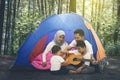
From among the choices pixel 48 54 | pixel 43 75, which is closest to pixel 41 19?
pixel 48 54

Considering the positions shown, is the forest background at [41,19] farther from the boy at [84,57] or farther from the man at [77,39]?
the boy at [84,57]

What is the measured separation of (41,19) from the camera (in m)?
12.6

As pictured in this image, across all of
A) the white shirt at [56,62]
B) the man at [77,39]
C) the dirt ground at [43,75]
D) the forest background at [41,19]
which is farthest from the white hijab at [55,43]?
the forest background at [41,19]

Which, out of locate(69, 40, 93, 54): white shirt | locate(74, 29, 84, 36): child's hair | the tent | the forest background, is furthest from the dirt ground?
the forest background

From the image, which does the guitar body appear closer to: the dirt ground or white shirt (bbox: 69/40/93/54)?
white shirt (bbox: 69/40/93/54)

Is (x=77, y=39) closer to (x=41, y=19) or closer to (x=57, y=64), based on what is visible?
(x=57, y=64)

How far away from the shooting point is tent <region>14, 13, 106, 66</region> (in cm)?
773

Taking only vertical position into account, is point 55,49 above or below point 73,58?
above

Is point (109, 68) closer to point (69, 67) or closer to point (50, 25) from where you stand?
point (69, 67)

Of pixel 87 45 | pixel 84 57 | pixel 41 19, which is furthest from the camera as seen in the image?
pixel 41 19

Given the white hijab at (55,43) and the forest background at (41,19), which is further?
the forest background at (41,19)

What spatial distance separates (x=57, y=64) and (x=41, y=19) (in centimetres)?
532

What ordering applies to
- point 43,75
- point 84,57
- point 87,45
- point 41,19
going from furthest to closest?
point 41,19 → point 87,45 → point 84,57 → point 43,75

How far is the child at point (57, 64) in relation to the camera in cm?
739
